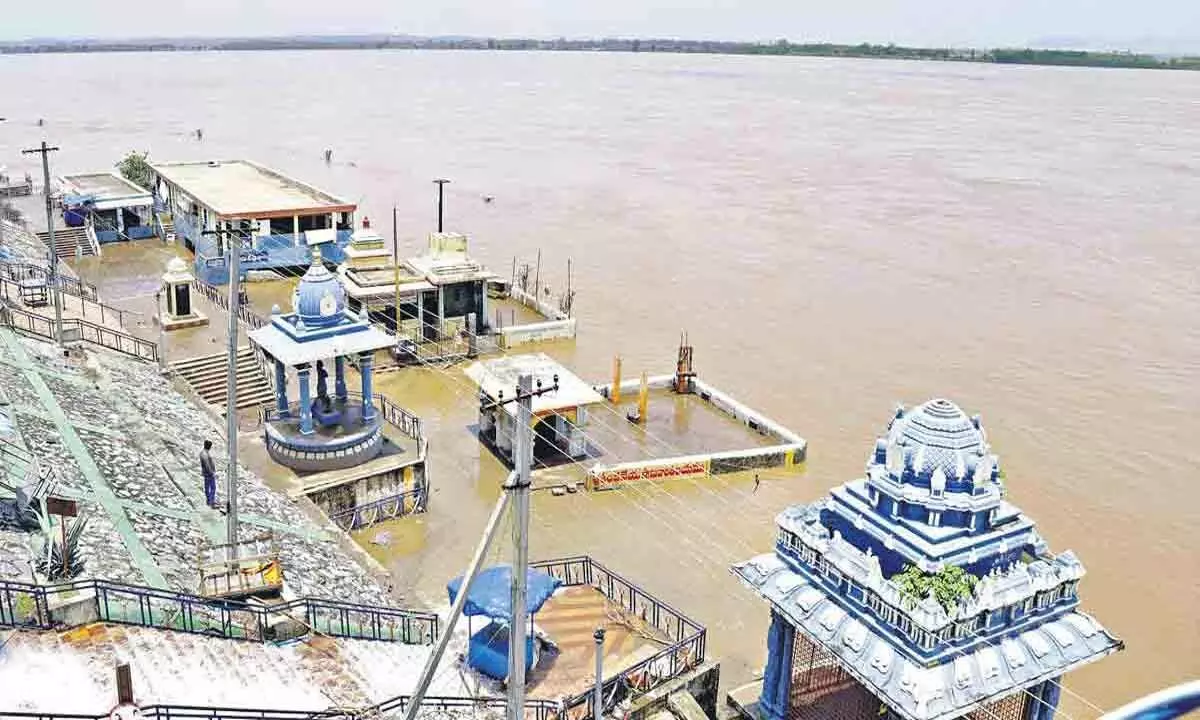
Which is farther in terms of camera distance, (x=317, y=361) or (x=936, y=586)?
(x=317, y=361)

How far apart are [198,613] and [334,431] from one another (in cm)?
1081

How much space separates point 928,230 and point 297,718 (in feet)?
178

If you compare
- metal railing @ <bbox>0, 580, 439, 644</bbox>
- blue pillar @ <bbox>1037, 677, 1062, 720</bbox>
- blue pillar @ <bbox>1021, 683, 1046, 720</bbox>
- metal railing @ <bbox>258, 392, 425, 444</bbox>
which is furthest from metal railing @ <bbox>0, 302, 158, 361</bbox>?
blue pillar @ <bbox>1037, 677, 1062, 720</bbox>

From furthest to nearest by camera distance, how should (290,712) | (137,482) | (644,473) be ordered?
(644,473) < (137,482) < (290,712)

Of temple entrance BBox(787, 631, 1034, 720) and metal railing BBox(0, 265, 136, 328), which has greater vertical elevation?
metal railing BBox(0, 265, 136, 328)

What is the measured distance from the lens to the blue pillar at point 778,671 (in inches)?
632

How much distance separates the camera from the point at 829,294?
47.8 meters

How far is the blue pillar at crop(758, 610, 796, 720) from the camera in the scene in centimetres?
1606

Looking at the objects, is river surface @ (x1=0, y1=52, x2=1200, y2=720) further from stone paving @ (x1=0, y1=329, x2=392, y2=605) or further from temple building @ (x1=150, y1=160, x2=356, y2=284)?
temple building @ (x1=150, y1=160, x2=356, y2=284)

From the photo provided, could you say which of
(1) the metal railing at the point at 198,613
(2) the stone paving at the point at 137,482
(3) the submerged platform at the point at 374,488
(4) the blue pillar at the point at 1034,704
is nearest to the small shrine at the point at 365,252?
(2) the stone paving at the point at 137,482

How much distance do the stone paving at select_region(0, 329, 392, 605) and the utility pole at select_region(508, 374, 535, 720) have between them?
8.75 meters

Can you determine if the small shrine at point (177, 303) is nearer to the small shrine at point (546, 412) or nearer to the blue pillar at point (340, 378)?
the blue pillar at point (340, 378)

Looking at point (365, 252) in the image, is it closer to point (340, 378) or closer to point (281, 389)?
point (340, 378)

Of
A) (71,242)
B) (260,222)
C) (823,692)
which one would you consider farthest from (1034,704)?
(71,242)
